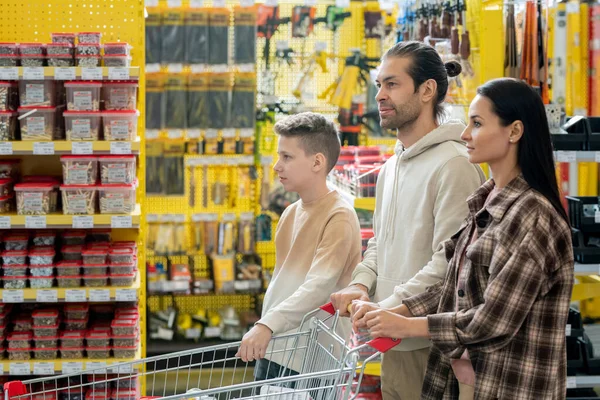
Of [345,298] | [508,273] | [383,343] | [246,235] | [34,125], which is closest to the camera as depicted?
[508,273]

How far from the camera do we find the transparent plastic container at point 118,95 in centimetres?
422

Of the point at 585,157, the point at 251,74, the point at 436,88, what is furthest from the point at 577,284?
the point at 251,74

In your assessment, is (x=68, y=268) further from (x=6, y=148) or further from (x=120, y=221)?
(x=6, y=148)

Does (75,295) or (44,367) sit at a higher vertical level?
(75,295)

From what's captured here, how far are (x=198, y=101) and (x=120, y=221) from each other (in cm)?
195

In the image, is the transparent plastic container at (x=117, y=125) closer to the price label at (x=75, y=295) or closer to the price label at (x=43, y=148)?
the price label at (x=43, y=148)

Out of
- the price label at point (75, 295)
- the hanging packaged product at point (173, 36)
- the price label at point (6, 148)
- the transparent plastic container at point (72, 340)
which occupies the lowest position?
the transparent plastic container at point (72, 340)

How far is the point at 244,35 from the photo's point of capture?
19.5 feet

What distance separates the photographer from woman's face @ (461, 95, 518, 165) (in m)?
1.91

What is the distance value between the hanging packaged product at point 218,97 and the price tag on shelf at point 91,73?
75.8 inches

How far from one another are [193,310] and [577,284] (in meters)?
3.23

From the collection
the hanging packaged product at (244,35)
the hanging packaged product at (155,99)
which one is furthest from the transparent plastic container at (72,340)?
the hanging packaged product at (244,35)

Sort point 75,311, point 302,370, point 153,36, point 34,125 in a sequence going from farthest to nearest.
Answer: point 153,36 < point 75,311 < point 34,125 < point 302,370

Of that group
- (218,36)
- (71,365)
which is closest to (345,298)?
(71,365)
